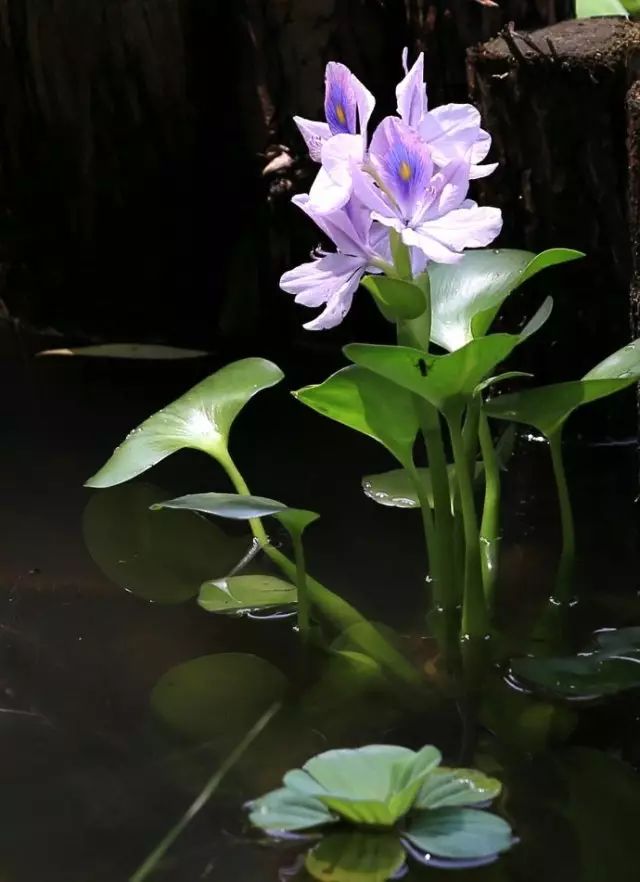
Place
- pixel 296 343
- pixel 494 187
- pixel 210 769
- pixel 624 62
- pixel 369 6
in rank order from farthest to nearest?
pixel 296 343, pixel 369 6, pixel 494 187, pixel 624 62, pixel 210 769

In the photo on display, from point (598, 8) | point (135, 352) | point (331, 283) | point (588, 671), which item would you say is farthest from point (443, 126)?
point (135, 352)

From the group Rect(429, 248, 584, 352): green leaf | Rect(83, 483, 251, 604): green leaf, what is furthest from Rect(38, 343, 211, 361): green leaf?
Rect(429, 248, 584, 352): green leaf

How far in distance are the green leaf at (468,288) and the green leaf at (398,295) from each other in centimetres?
12

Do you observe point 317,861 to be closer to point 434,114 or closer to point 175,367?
point 434,114

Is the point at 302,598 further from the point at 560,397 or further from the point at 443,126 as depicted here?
the point at 443,126

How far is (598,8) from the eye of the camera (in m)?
1.50

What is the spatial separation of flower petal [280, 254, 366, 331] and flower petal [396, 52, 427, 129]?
0.10 meters

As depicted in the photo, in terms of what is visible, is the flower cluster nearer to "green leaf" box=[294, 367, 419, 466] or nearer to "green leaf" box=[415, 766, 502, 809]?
"green leaf" box=[294, 367, 419, 466]

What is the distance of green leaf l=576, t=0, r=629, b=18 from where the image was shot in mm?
1492

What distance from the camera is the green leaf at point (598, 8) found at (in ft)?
4.90

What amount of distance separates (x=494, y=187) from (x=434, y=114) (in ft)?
1.89

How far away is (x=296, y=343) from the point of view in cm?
172

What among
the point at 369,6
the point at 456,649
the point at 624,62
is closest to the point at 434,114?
the point at 456,649

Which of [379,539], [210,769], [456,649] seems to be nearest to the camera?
[210,769]
